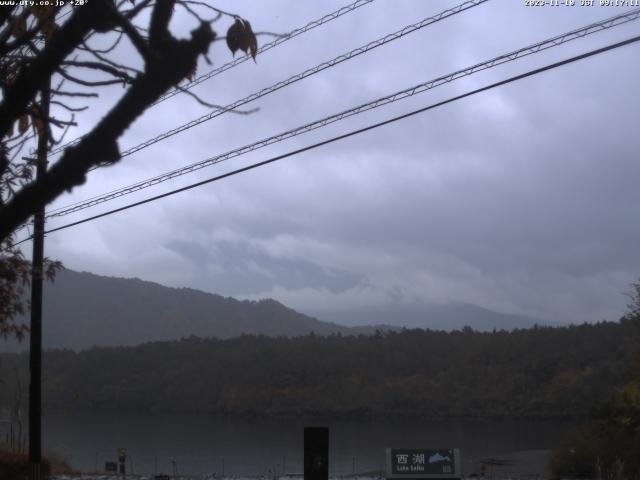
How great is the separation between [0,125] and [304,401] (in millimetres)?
66569

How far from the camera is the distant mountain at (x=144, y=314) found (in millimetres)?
123250

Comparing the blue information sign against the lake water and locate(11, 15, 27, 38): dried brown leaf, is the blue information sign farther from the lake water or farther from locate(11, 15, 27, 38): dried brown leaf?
the lake water

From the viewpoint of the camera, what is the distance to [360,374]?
70.9 meters

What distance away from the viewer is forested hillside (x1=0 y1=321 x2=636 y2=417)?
6097 cm

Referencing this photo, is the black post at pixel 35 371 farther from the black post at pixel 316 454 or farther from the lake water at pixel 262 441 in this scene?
the lake water at pixel 262 441

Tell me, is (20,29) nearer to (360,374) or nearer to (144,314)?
(360,374)

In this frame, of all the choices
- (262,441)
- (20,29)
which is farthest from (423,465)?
(262,441)

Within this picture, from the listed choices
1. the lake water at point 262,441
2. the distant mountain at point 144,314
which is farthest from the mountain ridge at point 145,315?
the lake water at point 262,441

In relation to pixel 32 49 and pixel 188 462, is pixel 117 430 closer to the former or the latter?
pixel 188 462

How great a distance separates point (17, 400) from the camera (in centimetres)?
2583

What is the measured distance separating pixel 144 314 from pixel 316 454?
12457 centimetres

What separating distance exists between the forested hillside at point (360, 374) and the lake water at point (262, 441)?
263 cm

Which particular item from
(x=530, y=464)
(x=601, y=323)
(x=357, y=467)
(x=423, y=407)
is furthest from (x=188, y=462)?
(x=601, y=323)

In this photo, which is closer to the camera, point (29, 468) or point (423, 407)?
point (29, 468)
